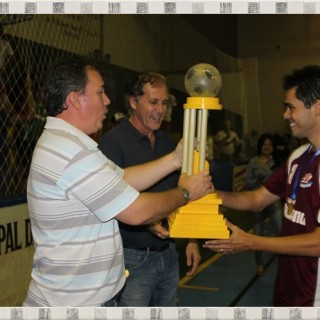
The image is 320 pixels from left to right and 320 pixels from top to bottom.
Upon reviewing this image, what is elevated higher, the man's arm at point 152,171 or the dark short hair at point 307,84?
the dark short hair at point 307,84

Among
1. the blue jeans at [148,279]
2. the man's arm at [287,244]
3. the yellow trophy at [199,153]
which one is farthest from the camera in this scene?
the blue jeans at [148,279]

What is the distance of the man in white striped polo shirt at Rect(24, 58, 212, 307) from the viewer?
1.64 meters

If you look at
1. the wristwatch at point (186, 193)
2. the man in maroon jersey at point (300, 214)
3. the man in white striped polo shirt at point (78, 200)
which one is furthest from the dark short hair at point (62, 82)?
the man in maroon jersey at point (300, 214)

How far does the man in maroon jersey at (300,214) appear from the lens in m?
2.02

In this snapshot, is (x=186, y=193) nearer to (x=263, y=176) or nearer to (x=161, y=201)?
(x=161, y=201)

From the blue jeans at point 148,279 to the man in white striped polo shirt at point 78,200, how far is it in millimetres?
715

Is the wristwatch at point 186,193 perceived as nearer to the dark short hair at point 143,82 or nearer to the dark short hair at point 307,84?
the dark short hair at point 307,84

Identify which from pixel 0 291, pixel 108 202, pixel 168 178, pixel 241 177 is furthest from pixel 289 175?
pixel 241 177

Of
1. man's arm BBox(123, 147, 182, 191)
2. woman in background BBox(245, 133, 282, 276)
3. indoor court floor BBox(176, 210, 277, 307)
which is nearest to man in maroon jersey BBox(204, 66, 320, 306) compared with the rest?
man's arm BBox(123, 147, 182, 191)

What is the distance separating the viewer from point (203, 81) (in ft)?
5.90

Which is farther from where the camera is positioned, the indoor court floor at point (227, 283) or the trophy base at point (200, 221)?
the indoor court floor at point (227, 283)

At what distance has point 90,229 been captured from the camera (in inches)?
67.5

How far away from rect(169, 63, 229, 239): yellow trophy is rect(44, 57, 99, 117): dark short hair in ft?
1.39

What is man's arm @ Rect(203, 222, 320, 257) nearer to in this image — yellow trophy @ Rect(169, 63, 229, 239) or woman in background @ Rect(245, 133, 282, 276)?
yellow trophy @ Rect(169, 63, 229, 239)
